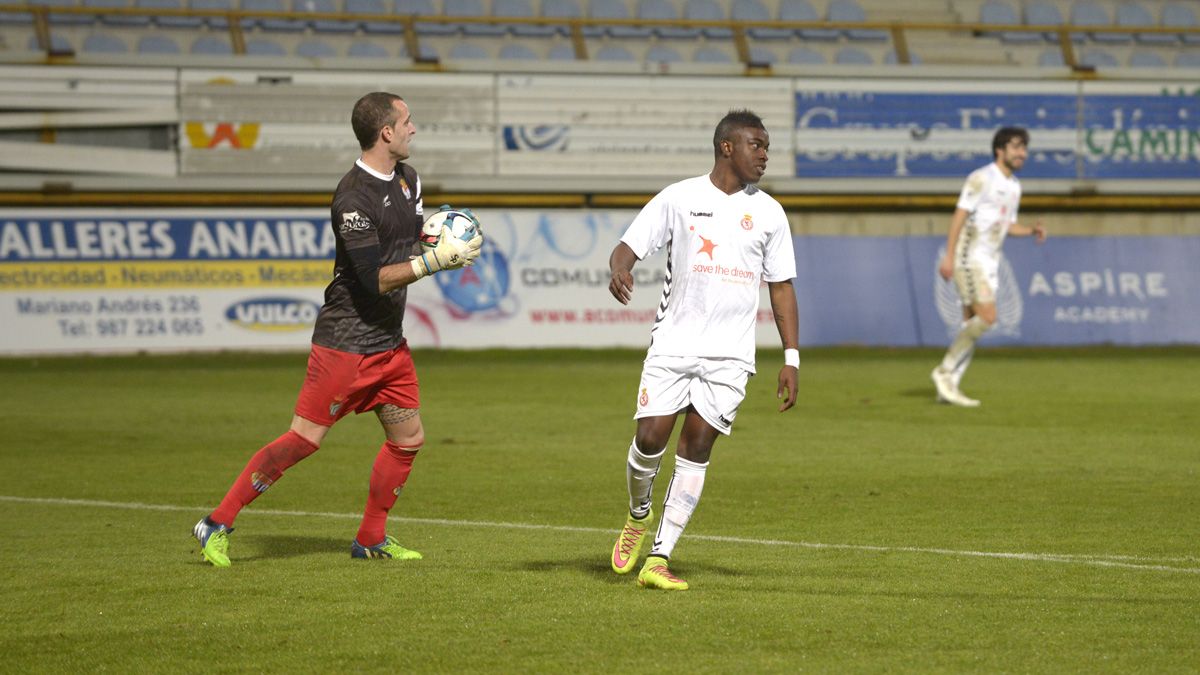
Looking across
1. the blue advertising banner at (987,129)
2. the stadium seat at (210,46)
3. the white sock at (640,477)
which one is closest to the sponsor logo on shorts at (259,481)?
the white sock at (640,477)

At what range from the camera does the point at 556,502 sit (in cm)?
924

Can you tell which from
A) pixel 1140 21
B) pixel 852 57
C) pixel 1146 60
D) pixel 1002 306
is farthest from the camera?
pixel 1140 21

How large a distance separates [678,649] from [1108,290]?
19.6m

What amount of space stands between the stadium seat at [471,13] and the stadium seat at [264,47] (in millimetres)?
2879

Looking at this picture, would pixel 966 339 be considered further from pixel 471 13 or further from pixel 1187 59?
pixel 1187 59

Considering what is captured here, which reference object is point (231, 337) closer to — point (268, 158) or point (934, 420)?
point (268, 158)

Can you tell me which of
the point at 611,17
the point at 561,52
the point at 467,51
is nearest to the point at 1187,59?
the point at 611,17

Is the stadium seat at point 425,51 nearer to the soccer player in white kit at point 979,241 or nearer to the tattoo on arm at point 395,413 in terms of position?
the soccer player in white kit at point 979,241

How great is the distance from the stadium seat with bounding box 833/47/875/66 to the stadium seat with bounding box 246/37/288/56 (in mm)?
9281

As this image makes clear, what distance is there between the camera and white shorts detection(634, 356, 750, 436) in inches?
253

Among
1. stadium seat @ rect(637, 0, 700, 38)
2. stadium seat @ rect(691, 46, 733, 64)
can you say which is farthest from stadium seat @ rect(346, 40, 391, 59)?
stadium seat @ rect(691, 46, 733, 64)

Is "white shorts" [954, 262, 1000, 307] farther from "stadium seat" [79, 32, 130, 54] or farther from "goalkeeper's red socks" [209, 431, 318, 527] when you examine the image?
"stadium seat" [79, 32, 130, 54]

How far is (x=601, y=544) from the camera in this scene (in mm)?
7695

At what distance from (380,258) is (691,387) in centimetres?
146
